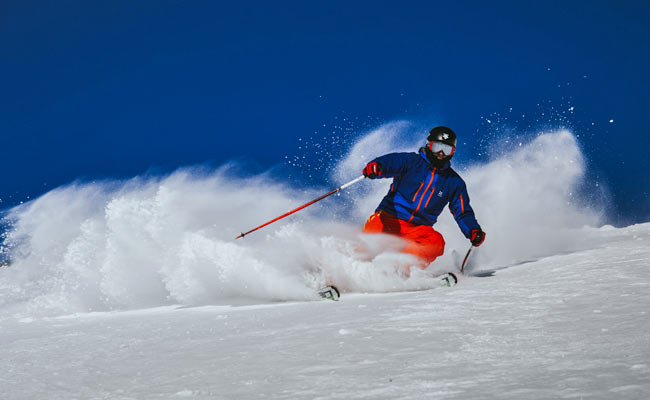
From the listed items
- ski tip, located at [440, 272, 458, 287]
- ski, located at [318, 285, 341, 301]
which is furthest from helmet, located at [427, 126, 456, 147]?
ski, located at [318, 285, 341, 301]

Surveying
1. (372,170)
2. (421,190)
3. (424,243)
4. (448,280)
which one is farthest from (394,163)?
(448,280)

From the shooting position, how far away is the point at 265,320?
3.47 meters

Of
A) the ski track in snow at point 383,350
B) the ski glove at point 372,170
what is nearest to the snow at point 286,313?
the ski track in snow at point 383,350

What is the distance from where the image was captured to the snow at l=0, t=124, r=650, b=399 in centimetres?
174

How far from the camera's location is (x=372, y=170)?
5.30 meters

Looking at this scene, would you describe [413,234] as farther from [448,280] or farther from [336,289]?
[336,289]

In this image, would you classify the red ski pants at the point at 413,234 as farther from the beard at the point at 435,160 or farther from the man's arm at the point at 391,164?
the beard at the point at 435,160

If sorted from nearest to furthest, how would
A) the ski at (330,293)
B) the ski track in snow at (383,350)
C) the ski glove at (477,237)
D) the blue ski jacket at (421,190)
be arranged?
the ski track in snow at (383,350) → the ski at (330,293) → the ski glove at (477,237) → the blue ski jacket at (421,190)

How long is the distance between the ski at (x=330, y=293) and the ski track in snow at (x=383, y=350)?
0.51 m

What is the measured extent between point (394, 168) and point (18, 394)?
4.29m

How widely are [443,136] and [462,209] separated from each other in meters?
1.00

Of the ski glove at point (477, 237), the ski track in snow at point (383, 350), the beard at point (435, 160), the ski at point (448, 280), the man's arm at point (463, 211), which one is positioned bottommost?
the ski track in snow at point (383, 350)

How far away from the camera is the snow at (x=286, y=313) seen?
5.71 ft

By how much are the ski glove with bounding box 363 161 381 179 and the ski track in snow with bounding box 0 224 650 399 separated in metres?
1.73
